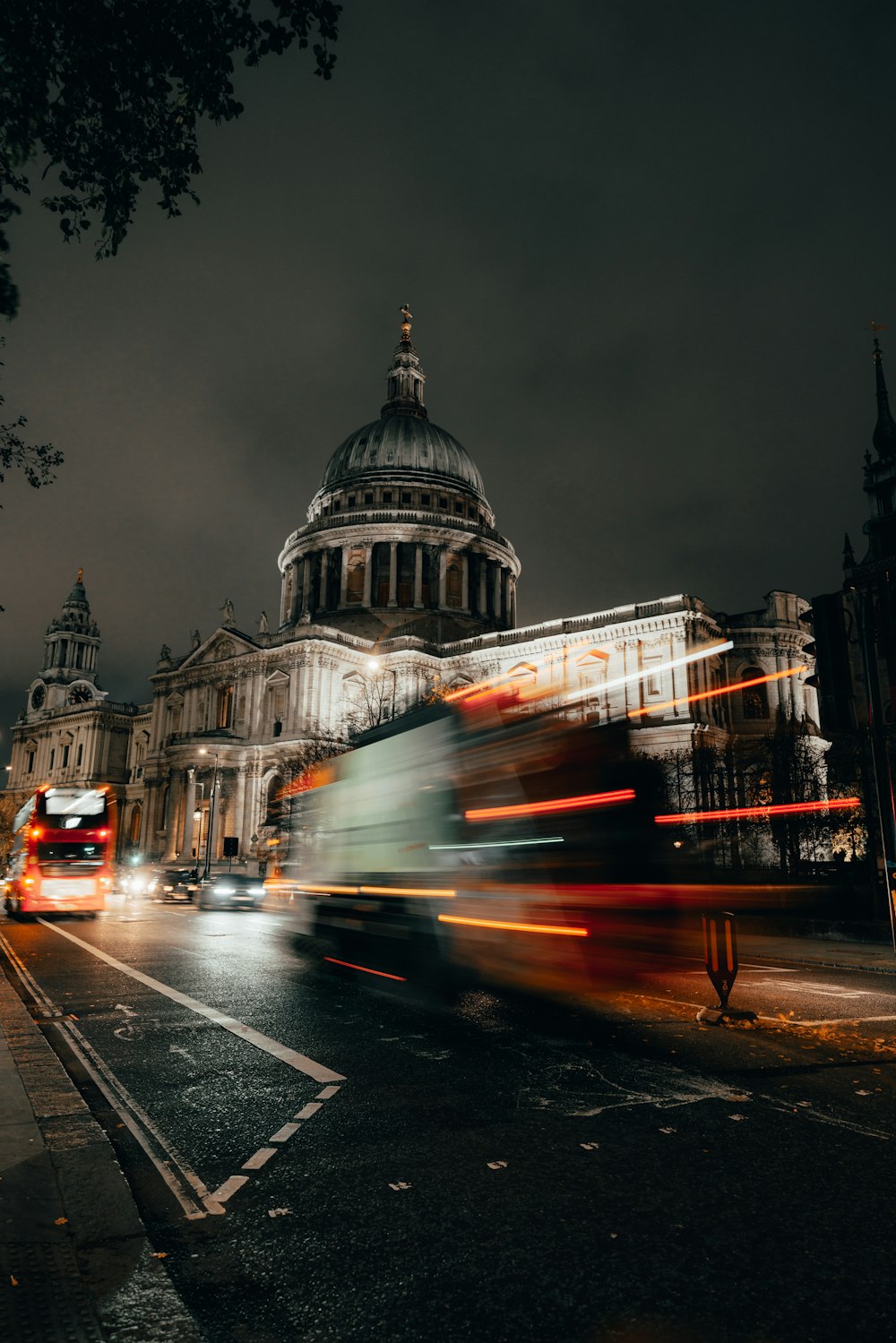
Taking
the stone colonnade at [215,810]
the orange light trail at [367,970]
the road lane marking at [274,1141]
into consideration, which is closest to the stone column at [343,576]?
the stone colonnade at [215,810]

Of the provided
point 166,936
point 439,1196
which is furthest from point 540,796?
point 166,936

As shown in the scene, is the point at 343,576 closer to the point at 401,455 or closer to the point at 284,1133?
the point at 401,455

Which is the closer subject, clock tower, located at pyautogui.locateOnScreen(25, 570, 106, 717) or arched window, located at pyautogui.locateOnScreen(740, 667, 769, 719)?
arched window, located at pyautogui.locateOnScreen(740, 667, 769, 719)

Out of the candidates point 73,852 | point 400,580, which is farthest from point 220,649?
point 73,852

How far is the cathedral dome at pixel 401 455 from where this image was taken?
9269 centimetres

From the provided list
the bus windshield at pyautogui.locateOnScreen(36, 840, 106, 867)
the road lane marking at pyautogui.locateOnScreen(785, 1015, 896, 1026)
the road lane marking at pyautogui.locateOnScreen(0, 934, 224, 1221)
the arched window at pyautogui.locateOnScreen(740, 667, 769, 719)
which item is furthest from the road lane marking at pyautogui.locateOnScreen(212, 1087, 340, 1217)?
the arched window at pyautogui.locateOnScreen(740, 667, 769, 719)

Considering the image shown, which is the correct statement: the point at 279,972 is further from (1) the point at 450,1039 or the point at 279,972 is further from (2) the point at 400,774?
(1) the point at 450,1039

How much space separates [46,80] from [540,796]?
358 inches

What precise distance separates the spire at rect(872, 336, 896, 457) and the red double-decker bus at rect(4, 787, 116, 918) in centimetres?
5103

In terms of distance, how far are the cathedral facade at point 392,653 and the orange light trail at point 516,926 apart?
1066 inches

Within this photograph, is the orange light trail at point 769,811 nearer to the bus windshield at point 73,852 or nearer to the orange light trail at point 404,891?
the orange light trail at point 404,891

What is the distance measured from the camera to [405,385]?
341ft

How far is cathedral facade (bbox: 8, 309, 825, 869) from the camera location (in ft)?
200

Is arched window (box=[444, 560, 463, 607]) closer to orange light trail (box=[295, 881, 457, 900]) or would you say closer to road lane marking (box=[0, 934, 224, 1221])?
orange light trail (box=[295, 881, 457, 900])
